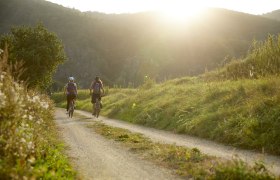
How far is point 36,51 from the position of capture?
3803cm

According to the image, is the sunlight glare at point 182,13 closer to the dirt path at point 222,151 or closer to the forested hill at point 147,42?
the forested hill at point 147,42

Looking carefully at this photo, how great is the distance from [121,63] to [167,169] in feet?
304

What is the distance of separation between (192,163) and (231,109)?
613 centimetres

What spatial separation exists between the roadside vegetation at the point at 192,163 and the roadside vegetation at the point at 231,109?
787 mm

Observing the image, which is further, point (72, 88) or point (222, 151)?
point (72, 88)

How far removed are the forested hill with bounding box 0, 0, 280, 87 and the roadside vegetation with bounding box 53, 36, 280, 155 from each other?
6096 cm

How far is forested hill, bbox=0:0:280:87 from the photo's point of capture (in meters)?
91.9

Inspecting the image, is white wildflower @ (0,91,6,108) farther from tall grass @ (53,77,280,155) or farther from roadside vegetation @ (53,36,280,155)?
tall grass @ (53,77,280,155)

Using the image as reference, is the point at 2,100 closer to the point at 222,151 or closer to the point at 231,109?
the point at 222,151

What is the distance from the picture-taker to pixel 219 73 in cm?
2536

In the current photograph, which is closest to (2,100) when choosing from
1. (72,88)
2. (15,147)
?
(15,147)

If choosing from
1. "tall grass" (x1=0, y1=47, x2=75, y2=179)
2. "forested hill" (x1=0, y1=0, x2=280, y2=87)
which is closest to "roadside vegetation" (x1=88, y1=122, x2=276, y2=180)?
"tall grass" (x1=0, y1=47, x2=75, y2=179)

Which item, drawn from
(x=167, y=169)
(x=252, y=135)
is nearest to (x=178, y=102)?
(x=252, y=135)

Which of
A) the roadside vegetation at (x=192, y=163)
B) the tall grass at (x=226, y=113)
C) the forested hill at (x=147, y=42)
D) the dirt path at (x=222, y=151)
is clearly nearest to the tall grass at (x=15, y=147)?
the roadside vegetation at (x=192, y=163)
